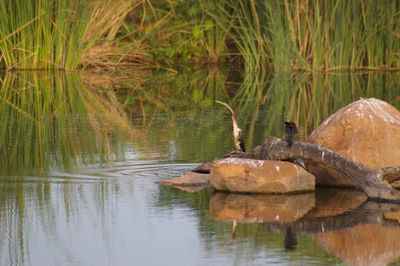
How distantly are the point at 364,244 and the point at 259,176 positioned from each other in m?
1.37

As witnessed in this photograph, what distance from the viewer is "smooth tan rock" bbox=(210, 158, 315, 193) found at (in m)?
6.13

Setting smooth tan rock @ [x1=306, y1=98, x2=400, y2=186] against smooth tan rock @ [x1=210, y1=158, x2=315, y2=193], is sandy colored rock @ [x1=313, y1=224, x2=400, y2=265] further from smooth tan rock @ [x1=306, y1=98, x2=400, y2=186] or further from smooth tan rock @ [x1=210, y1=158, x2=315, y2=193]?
smooth tan rock @ [x1=306, y1=98, x2=400, y2=186]

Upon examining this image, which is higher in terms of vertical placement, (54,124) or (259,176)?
(54,124)

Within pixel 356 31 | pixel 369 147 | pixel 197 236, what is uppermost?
pixel 356 31

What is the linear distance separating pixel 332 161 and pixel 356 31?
10168mm

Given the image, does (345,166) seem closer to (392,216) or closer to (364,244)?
(392,216)

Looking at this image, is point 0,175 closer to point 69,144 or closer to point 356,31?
point 69,144

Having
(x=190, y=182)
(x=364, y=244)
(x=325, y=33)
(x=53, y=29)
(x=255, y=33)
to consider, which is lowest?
(x=364, y=244)

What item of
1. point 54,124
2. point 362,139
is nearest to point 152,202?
point 362,139

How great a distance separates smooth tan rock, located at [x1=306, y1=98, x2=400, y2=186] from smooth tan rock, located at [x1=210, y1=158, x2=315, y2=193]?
33 centimetres

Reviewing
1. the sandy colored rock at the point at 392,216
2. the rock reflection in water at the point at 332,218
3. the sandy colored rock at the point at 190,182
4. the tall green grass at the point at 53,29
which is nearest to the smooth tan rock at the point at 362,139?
the rock reflection in water at the point at 332,218

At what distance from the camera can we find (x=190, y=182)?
21.5 feet

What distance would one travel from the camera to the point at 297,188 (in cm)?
623

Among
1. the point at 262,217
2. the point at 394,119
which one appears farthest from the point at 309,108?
the point at 262,217
